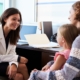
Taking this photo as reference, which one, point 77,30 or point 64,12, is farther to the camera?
point 64,12

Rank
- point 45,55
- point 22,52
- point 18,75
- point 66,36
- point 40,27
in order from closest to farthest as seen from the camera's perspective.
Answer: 1. point 66,36
2. point 18,75
3. point 45,55
4. point 22,52
5. point 40,27

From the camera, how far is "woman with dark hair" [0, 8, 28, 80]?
2086mm

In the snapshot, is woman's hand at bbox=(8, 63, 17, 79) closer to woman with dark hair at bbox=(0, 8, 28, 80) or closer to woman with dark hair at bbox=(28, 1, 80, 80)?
woman with dark hair at bbox=(0, 8, 28, 80)

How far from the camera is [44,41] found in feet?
8.55

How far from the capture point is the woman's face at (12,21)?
222 centimetres

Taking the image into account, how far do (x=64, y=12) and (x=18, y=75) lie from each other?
1.32 m

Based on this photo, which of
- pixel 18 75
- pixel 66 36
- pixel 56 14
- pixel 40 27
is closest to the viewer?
pixel 66 36

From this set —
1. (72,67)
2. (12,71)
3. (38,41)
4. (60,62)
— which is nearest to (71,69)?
(72,67)

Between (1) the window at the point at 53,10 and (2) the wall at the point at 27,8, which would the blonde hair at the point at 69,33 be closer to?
(1) the window at the point at 53,10

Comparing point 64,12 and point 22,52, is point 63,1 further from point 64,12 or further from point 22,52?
point 22,52

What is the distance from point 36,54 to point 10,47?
363 mm

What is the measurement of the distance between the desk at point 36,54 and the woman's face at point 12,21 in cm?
28

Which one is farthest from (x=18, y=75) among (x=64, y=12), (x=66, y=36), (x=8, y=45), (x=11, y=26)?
(x=64, y=12)

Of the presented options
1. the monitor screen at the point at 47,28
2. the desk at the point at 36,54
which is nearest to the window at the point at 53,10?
the monitor screen at the point at 47,28
